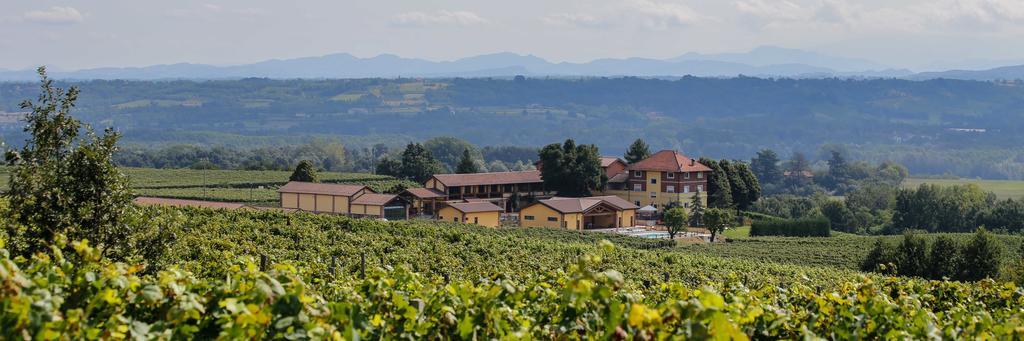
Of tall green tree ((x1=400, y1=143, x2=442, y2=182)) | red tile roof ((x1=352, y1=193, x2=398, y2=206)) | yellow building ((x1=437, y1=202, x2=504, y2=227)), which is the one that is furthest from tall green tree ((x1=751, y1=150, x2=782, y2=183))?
red tile roof ((x1=352, y1=193, x2=398, y2=206))

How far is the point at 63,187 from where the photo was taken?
45.9 feet

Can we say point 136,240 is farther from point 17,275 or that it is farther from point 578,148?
point 578,148

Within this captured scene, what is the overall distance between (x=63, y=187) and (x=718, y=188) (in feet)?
186

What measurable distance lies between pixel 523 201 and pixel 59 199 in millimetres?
54311

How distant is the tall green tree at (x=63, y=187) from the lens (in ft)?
45.4

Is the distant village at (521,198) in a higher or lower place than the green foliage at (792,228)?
higher

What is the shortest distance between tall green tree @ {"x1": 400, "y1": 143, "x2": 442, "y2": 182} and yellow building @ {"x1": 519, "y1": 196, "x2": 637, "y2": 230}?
61.4 ft

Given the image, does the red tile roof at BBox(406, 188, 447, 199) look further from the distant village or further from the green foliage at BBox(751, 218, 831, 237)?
the green foliage at BBox(751, 218, 831, 237)

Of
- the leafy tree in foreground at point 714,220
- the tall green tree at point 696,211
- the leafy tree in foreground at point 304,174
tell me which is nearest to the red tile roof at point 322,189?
the leafy tree in foreground at point 304,174

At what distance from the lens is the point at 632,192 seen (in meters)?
69.9

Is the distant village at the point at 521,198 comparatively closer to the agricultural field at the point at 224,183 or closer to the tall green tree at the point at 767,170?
the agricultural field at the point at 224,183

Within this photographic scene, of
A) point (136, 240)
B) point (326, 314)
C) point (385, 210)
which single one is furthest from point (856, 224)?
point (326, 314)

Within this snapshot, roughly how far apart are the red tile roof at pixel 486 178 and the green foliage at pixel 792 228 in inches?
584

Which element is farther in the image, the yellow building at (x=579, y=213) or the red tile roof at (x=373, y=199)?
the yellow building at (x=579, y=213)
